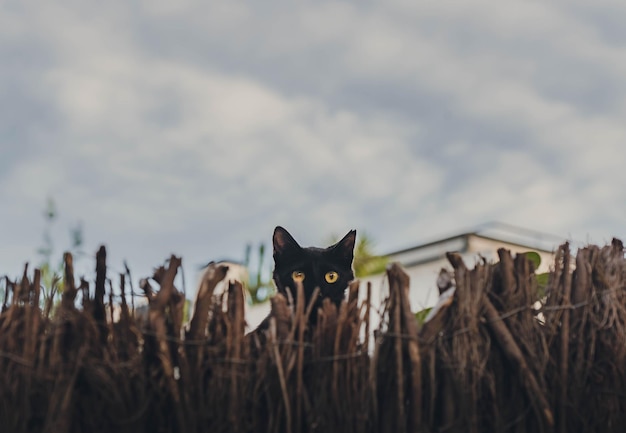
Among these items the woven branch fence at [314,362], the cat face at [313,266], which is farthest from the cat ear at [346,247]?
the woven branch fence at [314,362]

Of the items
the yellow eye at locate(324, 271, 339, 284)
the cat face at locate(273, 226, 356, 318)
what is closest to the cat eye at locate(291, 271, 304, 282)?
the cat face at locate(273, 226, 356, 318)

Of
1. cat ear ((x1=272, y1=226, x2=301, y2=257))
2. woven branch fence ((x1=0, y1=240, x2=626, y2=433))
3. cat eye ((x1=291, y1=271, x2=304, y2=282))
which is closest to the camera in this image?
woven branch fence ((x1=0, y1=240, x2=626, y2=433))

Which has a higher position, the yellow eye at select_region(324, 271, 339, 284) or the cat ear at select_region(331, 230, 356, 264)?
the cat ear at select_region(331, 230, 356, 264)

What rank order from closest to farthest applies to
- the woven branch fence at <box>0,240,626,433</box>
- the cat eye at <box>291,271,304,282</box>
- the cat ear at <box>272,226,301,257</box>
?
the woven branch fence at <box>0,240,626,433</box>
the cat eye at <box>291,271,304,282</box>
the cat ear at <box>272,226,301,257</box>

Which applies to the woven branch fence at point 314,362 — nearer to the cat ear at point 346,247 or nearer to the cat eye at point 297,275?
the cat eye at point 297,275

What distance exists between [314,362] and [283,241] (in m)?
2.06

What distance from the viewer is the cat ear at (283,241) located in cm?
559

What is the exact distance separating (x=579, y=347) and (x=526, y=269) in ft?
→ 1.40

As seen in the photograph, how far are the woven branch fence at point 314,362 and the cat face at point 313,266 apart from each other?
1.61 m

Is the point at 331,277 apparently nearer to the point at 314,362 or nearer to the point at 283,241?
the point at 283,241

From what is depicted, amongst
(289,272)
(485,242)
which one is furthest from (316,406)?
(485,242)

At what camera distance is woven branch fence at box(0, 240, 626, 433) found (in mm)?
3504

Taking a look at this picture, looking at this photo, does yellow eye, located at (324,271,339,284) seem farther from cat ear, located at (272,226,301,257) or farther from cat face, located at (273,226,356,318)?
cat ear, located at (272,226,301,257)

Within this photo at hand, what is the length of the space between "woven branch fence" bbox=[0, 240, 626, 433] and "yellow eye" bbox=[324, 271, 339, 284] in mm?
1618
